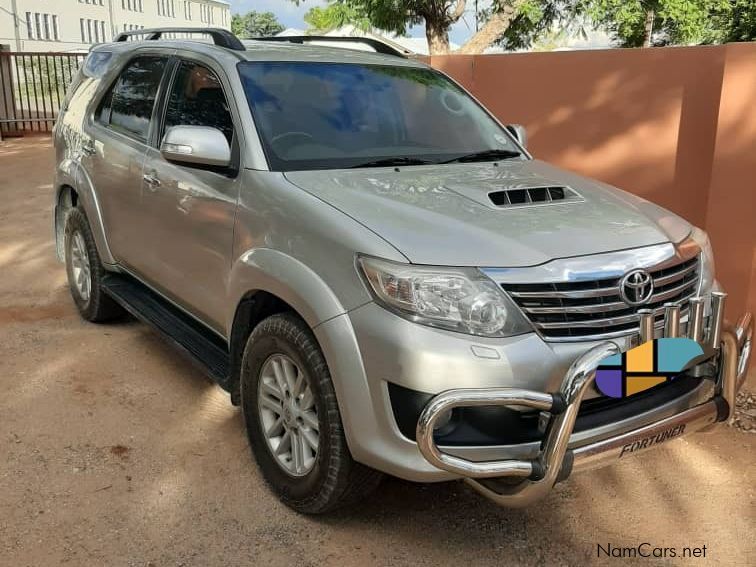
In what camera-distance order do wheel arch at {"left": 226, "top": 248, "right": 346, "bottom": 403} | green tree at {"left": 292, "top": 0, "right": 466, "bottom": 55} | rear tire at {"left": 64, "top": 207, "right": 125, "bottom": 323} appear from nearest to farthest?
1. wheel arch at {"left": 226, "top": 248, "right": 346, "bottom": 403}
2. rear tire at {"left": 64, "top": 207, "right": 125, "bottom": 323}
3. green tree at {"left": 292, "top": 0, "right": 466, "bottom": 55}

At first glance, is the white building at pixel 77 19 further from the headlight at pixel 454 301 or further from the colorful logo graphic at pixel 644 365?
the colorful logo graphic at pixel 644 365

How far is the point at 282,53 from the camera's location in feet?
12.8

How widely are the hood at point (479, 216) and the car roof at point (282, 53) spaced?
90cm

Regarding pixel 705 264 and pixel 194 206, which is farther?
pixel 194 206

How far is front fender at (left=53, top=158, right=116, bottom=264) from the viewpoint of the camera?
193 inches

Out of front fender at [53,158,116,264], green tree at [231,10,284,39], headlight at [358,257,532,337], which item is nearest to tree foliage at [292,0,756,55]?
front fender at [53,158,116,264]

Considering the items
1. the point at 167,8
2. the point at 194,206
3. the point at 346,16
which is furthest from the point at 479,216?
the point at 167,8

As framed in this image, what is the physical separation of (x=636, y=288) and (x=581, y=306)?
0.24 m

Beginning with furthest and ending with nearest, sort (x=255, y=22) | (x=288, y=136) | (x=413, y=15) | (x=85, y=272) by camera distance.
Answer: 1. (x=255, y=22)
2. (x=413, y=15)
3. (x=85, y=272)
4. (x=288, y=136)

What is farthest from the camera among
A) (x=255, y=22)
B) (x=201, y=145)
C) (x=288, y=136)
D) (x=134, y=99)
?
(x=255, y=22)

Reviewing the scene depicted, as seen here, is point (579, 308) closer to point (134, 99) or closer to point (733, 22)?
point (134, 99)

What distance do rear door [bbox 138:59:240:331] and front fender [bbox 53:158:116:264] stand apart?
741mm

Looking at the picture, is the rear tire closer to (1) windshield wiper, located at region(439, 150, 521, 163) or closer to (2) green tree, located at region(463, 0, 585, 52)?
(1) windshield wiper, located at region(439, 150, 521, 163)

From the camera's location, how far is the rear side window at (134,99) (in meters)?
4.38
